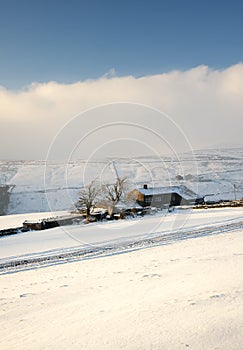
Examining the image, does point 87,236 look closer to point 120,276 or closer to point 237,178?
point 120,276

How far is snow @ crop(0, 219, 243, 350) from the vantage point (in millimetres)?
4934

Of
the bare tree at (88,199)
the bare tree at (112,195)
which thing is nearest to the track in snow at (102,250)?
the bare tree at (88,199)

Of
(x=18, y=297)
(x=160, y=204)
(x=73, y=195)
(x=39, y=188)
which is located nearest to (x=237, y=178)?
(x=160, y=204)

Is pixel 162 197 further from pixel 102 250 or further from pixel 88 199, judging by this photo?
pixel 102 250

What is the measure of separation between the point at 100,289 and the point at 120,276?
163 centimetres

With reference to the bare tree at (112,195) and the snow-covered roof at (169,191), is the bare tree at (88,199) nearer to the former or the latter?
the bare tree at (112,195)

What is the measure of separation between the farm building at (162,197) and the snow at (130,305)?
112ft

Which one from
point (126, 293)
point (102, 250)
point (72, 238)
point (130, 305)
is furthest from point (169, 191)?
point (130, 305)

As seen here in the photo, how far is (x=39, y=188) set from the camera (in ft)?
245

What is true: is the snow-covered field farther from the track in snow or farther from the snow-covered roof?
the snow-covered roof

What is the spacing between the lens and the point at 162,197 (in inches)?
1897

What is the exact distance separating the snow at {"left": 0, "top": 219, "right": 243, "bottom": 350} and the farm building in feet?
112

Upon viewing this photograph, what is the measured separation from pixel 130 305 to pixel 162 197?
41.9m

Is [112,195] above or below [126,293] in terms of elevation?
above
